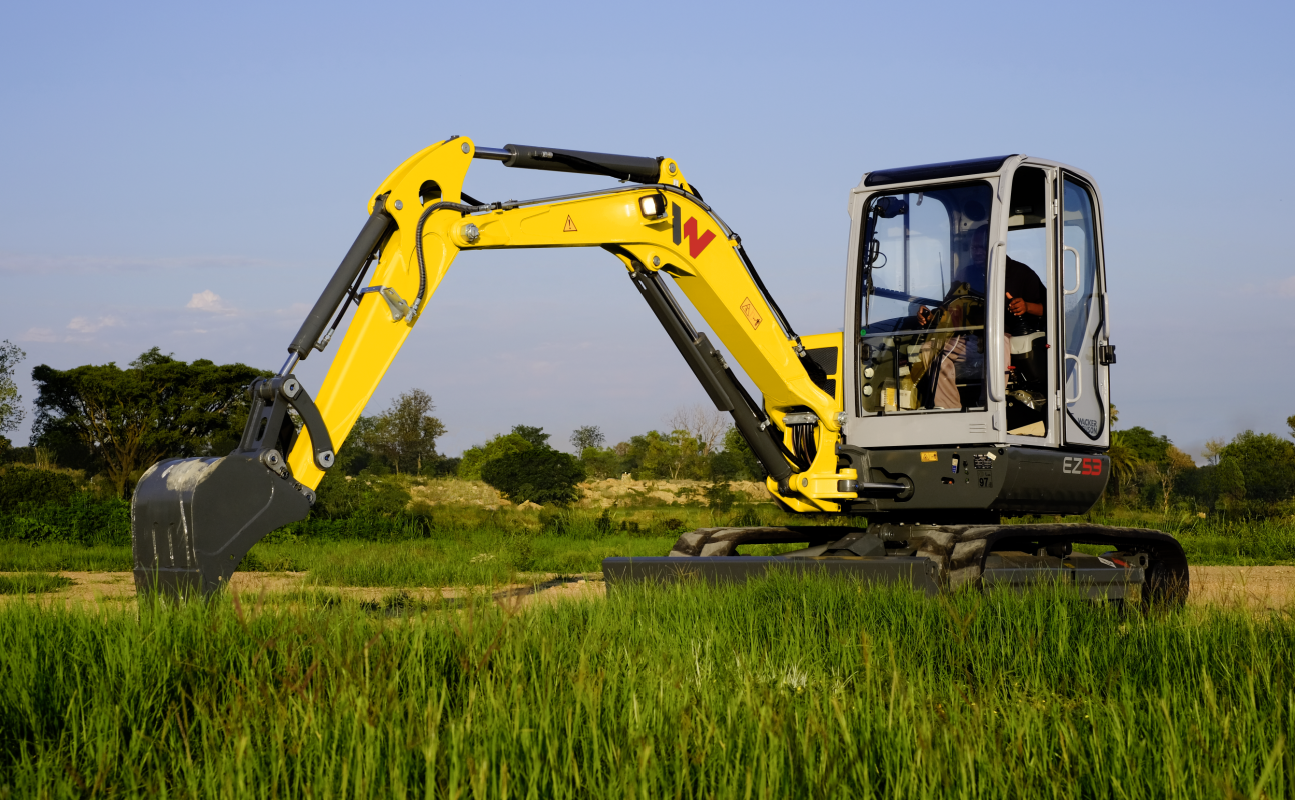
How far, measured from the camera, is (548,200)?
26.5ft

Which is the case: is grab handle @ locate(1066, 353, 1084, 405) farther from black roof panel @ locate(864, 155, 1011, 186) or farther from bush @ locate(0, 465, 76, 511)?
bush @ locate(0, 465, 76, 511)

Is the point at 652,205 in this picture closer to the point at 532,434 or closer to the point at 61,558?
the point at 61,558

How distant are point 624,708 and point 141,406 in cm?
3560

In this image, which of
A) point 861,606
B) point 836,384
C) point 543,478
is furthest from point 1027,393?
point 543,478

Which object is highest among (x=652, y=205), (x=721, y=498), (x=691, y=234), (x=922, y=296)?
(x=652, y=205)

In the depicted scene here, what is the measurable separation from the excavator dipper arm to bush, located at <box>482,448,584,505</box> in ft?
81.7

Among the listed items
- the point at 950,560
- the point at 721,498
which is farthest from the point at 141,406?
the point at 950,560

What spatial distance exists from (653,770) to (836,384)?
269 inches

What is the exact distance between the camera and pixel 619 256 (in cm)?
873

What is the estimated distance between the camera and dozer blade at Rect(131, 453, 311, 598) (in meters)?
6.19

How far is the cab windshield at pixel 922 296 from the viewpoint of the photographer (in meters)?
8.49

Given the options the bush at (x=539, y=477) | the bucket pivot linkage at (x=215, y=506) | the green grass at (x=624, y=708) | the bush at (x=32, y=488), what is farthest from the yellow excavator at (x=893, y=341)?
the bush at (x=539, y=477)

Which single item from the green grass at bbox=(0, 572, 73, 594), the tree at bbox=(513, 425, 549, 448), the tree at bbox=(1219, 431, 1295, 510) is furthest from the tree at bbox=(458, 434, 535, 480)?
the green grass at bbox=(0, 572, 73, 594)

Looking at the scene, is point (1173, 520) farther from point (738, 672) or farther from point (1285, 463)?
point (1285, 463)
